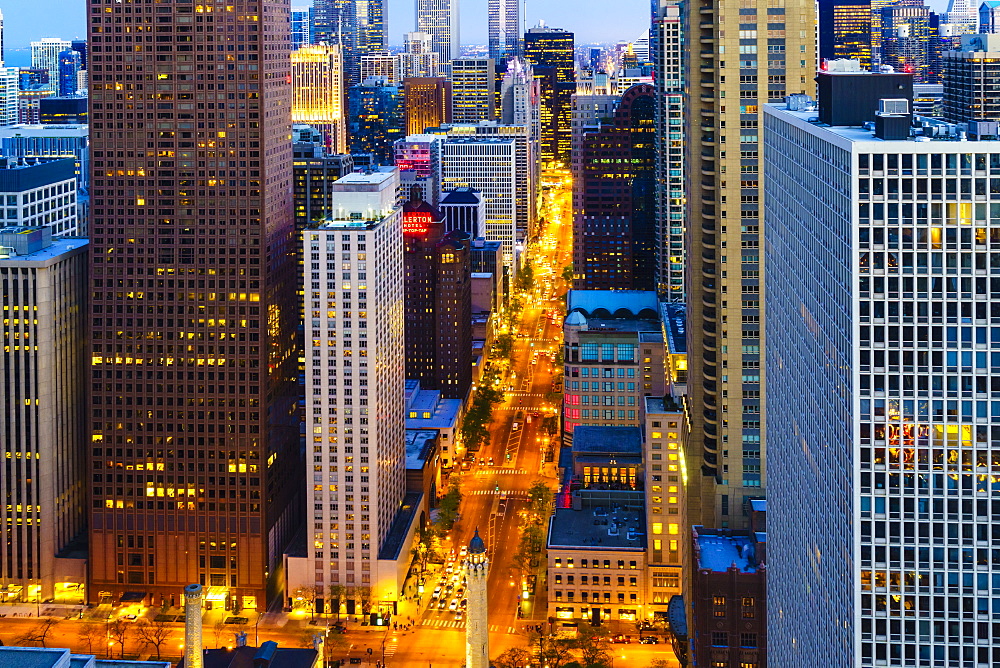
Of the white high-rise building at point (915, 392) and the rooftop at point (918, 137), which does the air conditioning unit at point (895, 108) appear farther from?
the rooftop at point (918, 137)

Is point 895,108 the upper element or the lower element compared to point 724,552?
upper

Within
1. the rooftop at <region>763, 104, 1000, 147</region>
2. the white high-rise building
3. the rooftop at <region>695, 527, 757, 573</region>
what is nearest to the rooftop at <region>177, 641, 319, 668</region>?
the rooftop at <region>695, 527, 757, 573</region>

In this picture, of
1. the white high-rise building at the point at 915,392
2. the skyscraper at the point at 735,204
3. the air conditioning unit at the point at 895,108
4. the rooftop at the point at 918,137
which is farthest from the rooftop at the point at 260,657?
the air conditioning unit at the point at 895,108

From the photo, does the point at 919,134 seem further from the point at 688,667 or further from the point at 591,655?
the point at 591,655

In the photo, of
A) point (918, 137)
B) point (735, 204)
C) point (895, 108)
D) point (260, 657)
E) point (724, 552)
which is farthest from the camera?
point (735, 204)

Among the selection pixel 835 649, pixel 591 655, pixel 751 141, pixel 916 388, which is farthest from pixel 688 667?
pixel 916 388

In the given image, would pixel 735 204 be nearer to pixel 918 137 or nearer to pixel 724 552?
pixel 724 552

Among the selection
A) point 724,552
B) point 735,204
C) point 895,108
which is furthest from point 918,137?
point 735,204
